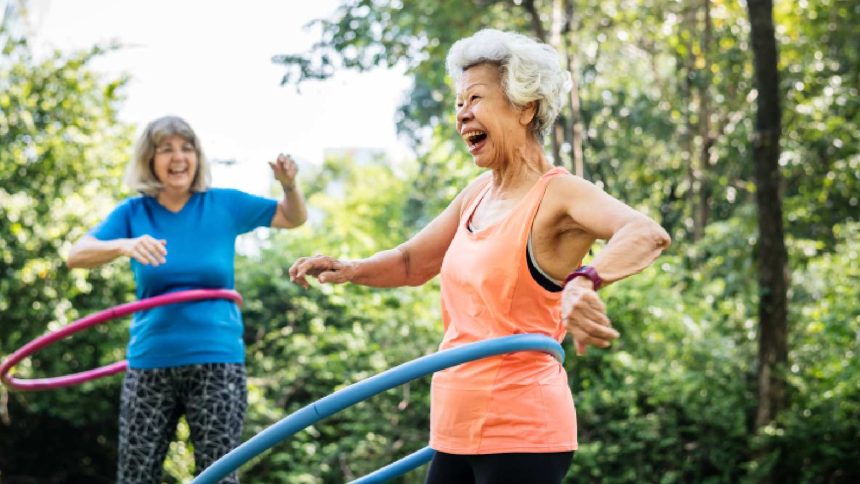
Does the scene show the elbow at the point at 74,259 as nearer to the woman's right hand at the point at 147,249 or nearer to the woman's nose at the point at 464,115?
the woman's right hand at the point at 147,249

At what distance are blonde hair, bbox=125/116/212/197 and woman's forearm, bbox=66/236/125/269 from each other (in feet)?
0.93

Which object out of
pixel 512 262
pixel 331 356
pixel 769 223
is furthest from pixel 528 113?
pixel 331 356

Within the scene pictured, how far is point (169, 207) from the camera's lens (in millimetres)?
4082

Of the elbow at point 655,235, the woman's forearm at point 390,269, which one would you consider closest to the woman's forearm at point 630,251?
the elbow at point 655,235

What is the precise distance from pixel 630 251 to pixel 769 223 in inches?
180

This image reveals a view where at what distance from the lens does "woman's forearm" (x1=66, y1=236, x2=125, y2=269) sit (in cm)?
375

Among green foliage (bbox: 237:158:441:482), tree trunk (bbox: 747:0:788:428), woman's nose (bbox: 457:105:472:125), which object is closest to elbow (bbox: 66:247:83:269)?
woman's nose (bbox: 457:105:472:125)

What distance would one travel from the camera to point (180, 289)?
400 centimetres

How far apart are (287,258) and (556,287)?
6.19 m

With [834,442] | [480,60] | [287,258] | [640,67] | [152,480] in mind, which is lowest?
[834,442]

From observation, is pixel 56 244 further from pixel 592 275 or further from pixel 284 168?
pixel 592 275

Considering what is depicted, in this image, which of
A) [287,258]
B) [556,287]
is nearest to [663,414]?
[287,258]

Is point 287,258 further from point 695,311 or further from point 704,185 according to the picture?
point 704,185

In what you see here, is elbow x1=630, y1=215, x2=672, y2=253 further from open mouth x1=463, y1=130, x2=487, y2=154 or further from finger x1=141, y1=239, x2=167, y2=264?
finger x1=141, y1=239, x2=167, y2=264
